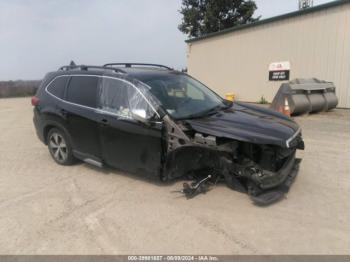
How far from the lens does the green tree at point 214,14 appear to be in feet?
102

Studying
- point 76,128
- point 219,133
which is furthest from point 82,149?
point 219,133

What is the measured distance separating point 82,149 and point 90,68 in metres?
1.44

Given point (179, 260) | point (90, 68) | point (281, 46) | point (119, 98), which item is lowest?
point (179, 260)

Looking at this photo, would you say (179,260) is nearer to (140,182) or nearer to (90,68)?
(140,182)

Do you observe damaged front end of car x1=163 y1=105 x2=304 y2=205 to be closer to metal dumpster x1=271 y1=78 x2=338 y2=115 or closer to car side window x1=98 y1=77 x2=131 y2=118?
car side window x1=98 y1=77 x2=131 y2=118

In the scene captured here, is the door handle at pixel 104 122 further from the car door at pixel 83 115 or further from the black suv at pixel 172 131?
the car door at pixel 83 115

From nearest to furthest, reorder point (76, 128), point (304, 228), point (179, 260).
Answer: point (179, 260) → point (304, 228) → point (76, 128)

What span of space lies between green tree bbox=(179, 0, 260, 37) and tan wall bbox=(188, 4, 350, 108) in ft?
35.6

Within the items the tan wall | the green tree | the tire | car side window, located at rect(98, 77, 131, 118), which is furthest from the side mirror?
the green tree

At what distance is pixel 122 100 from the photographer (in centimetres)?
488

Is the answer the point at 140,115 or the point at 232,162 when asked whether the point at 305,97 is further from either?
the point at 140,115

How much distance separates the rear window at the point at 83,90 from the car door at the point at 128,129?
0.18m

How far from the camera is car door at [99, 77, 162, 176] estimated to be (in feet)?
14.6

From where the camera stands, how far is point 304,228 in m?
3.60
